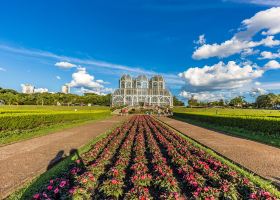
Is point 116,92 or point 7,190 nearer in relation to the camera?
point 7,190

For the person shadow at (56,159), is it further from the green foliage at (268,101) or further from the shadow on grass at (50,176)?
the green foliage at (268,101)

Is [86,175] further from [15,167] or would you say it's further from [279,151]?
[279,151]

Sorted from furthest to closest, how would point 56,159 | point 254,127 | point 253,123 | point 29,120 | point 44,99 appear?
point 44,99 → point 253,123 → point 254,127 → point 29,120 → point 56,159

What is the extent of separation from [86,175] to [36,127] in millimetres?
16678

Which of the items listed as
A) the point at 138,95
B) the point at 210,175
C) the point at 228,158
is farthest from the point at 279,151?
the point at 138,95

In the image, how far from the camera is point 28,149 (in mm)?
11250

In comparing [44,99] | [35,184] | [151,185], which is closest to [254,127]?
[151,185]

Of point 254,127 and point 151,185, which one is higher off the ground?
point 254,127

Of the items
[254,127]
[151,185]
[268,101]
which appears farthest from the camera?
[268,101]

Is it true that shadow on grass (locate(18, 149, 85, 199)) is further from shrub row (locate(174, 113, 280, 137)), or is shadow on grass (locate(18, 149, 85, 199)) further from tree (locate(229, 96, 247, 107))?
tree (locate(229, 96, 247, 107))

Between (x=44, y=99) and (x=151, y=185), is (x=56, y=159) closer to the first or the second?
(x=151, y=185)

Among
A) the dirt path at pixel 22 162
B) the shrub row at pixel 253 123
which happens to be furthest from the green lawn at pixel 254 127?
the dirt path at pixel 22 162

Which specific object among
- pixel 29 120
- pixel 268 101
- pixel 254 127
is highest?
pixel 268 101

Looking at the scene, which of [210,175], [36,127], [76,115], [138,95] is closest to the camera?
[210,175]
